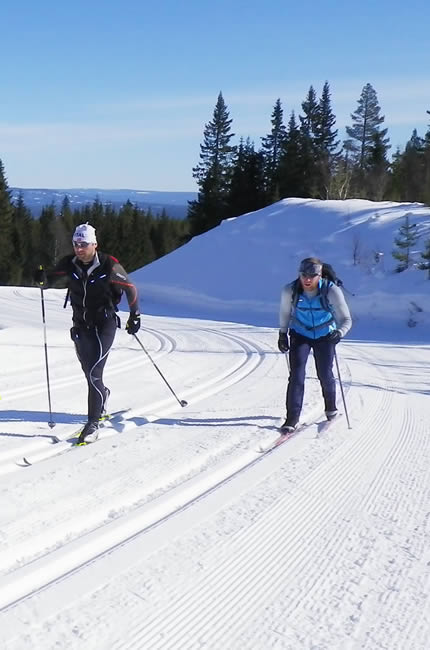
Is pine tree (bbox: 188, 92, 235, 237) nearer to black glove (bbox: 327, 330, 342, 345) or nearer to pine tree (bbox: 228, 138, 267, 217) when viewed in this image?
pine tree (bbox: 228, 138, 267, 217)

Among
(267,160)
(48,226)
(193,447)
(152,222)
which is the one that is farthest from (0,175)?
(193,447)

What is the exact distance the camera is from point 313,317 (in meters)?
6.34

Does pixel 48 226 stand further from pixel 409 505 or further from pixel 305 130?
pixel 409 505

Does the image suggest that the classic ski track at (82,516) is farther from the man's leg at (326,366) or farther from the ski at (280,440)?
the man's leg at (326,366)

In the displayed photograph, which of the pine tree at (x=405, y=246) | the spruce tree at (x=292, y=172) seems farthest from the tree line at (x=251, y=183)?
the pine tree at (x=405, y=246)

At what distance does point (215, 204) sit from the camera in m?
49.5

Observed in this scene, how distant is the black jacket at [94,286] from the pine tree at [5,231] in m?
59.9

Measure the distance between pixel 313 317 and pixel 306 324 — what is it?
10cm

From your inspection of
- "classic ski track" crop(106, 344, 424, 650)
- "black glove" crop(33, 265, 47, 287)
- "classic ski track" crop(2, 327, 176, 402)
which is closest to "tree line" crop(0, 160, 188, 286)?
"classic ski track" crop(2, 327, 176, 402)

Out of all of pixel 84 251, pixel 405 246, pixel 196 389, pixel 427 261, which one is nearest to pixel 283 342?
pixel 84 251

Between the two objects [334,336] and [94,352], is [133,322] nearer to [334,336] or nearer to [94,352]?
[94,352]

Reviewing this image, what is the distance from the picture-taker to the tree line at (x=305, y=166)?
43.1m

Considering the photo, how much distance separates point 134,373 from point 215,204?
134 feet

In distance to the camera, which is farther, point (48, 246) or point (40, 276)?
point (48, 246)
